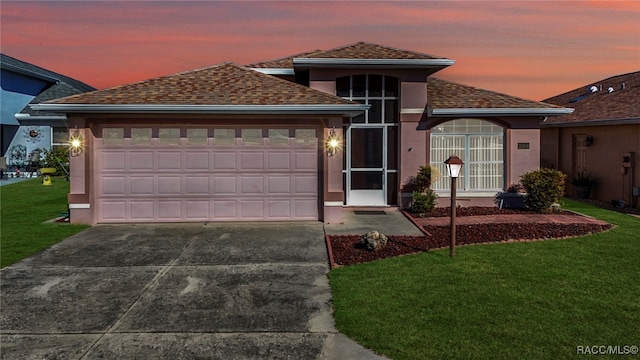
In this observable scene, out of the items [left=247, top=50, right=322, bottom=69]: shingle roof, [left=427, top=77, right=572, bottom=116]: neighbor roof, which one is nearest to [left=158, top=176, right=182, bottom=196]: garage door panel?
[left=247, top=50, right=322, bottom=69]: shingle roof

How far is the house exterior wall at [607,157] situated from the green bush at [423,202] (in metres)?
7.62

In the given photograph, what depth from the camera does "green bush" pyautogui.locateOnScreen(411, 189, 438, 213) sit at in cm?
1341

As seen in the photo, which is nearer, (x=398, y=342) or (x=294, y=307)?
(x=398, y=342)

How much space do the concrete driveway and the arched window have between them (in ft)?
19.8

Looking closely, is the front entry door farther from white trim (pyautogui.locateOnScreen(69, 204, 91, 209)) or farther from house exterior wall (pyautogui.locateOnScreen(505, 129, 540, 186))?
white trim (pyautogui.locateOnScreen(69, 204, 91, 209))

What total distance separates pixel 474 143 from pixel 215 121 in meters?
8.08

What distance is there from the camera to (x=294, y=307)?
6.46 metres

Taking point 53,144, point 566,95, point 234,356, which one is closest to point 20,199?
point 53,144

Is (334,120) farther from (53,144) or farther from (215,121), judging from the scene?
(53,144)

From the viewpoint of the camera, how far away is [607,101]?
19531mm

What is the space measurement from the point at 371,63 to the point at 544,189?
632 cm

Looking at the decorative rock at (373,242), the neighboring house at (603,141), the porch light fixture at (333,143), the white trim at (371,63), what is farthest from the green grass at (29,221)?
the neighboring house at (603,141)

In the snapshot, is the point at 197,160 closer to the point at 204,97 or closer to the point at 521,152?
the point at 204,97

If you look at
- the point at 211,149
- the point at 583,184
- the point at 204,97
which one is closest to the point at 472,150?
the point at 583,184
